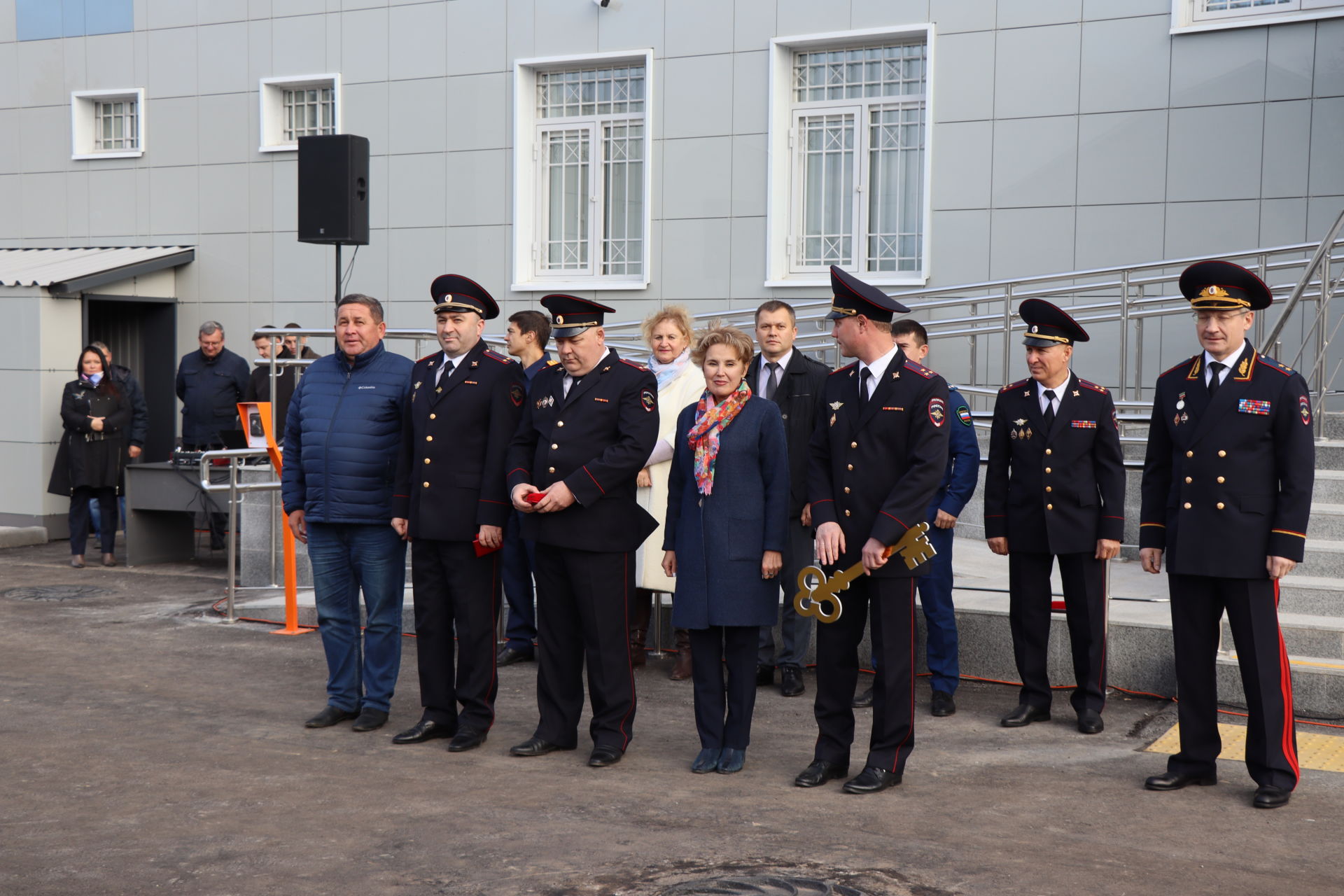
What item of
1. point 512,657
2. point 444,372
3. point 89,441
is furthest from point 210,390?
point 444,372

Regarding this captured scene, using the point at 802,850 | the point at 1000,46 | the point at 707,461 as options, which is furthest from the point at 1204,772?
the point at 1000,46

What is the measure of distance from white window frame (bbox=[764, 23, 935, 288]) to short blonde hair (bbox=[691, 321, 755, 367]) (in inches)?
241

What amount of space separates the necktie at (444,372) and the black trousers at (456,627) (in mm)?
670

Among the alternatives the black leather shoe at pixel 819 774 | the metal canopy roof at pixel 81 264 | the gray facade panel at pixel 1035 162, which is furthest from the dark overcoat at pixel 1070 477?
the metal canopy roof at pixel 81 264

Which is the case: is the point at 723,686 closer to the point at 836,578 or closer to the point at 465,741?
the point at 836,578

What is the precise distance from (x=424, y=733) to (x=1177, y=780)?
9.82 ft

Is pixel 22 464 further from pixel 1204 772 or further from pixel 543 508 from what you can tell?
pixel 1204 772

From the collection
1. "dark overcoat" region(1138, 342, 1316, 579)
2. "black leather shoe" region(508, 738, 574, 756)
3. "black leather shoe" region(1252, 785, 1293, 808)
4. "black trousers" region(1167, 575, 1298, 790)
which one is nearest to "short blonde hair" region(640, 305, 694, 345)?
"black leather shoe" region(508, 738, 574, 756)

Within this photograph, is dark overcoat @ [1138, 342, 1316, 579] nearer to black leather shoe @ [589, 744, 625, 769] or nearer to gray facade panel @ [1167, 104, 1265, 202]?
black leather shoe @ [589, 744, 625, 769]

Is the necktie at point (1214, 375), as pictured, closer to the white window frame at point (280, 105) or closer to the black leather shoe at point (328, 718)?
the black leather shoe at point (328, 718)

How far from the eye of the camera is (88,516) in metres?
11.4

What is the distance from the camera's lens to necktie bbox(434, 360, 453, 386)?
19.2 feet

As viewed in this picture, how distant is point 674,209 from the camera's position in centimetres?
1242

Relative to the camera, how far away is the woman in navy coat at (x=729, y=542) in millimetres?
5410
